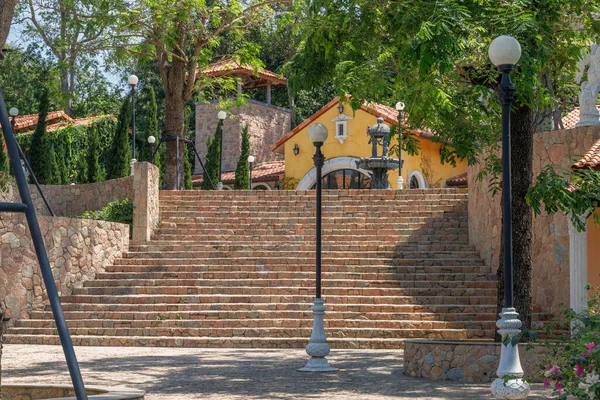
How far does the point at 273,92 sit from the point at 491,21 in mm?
40602

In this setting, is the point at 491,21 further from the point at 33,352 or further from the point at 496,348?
the point at 33,352

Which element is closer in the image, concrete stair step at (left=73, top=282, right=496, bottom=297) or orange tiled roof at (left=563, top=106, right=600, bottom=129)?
concrete stair step at (left=73, top=282, right=496, bottom=297)

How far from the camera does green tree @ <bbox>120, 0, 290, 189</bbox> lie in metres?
25.6

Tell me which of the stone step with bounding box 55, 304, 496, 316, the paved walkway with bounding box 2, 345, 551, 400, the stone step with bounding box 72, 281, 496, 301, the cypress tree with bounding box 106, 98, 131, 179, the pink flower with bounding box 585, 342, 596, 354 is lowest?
the paved walkway with bounding box 2, 345, 551, 400

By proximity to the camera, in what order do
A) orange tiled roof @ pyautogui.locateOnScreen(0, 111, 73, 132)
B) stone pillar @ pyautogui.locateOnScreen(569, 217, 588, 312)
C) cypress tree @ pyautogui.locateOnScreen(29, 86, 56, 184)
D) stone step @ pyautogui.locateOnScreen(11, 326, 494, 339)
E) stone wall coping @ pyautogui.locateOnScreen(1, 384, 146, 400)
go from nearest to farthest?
stone wall coping @ pyautogui.locateOnScreen(1, 384, 146, 400) → stone pillar @ pyautogui.locateOnScreen(569, 217, 588, 312) → stone step @ pyautogui.locateOnScreen(11, 326, 494, 339) → cypress tree @ pyautogui.locateOnScreen(29, 86, 56, 184) → orange tiled roof @ pyautogui.locateOnScreen(0, 111, 73, 132)

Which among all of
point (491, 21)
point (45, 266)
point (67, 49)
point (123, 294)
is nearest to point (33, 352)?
point (123, 294)

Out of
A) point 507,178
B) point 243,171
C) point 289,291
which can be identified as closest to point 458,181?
point 243,171

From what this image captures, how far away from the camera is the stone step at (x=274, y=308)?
60.4 ft

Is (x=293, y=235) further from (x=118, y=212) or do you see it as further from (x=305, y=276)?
(x=118, y=212)

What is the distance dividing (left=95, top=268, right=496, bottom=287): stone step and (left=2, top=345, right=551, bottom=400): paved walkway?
3.25 meters

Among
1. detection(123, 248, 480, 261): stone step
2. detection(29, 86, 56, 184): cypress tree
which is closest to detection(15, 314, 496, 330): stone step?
detection(123, 248, 480, 261): stone step

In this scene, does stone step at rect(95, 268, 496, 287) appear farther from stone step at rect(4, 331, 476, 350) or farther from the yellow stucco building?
the yellow stucco building

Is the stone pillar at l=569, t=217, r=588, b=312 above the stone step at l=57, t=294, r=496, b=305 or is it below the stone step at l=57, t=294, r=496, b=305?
above

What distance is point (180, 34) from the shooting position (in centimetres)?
2719
